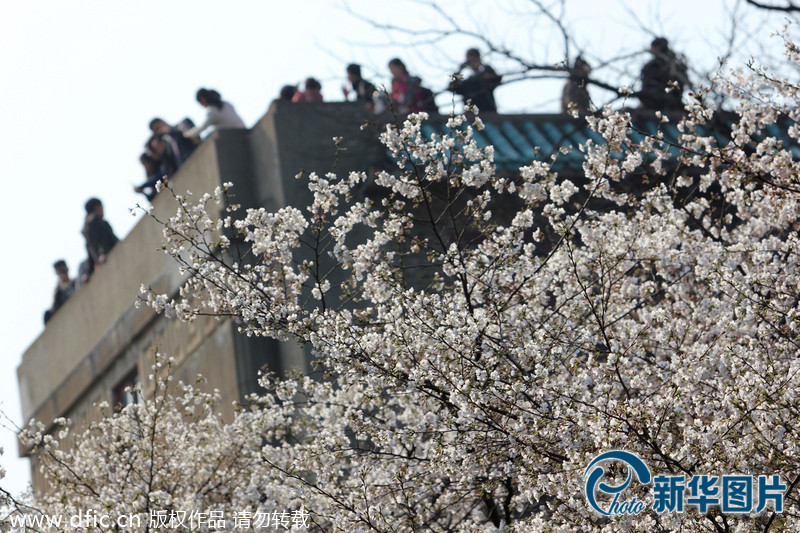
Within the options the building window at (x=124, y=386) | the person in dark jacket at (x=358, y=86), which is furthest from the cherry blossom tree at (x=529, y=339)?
the building window at (x=124, y=386)

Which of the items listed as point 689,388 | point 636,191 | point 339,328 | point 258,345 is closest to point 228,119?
point 258,345

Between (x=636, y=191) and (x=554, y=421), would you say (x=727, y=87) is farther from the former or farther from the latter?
(x=636, y=191)

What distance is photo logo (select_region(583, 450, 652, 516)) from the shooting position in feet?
24.7

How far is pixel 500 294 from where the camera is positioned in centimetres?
944

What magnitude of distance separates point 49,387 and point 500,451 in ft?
53.2

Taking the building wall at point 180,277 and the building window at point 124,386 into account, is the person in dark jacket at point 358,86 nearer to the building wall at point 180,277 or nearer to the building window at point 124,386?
the building wall at point 180,277

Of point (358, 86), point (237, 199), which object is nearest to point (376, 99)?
point (358, 86)

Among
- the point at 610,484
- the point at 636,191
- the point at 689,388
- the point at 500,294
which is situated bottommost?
the point at 610,484

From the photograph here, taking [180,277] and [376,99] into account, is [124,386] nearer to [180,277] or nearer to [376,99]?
[180,277]

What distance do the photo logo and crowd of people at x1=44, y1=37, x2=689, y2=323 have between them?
22.5ft

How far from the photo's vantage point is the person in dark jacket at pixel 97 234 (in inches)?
744

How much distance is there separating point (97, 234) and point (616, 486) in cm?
1331

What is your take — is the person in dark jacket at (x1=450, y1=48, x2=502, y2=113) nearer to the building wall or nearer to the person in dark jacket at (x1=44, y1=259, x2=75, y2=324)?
the building wall

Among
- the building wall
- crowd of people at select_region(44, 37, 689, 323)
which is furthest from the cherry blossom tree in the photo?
the building wall
